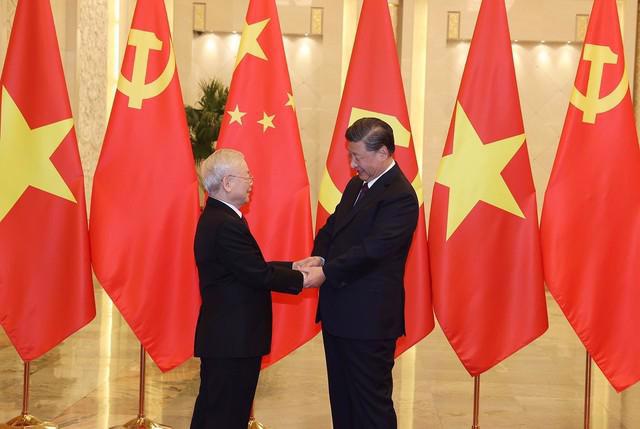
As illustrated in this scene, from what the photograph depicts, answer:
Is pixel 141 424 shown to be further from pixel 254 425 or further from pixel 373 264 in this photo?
pixel 373 264

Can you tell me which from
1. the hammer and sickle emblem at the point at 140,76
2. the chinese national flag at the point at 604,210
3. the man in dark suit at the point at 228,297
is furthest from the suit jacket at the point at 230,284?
the chinese national flag at the point at 604,210

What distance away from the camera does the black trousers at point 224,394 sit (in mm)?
3688

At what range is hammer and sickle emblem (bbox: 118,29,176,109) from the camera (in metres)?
→ 4.57

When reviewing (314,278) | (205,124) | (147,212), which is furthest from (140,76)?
(205,124)

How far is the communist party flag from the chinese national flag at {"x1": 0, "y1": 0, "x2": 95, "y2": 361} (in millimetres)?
147

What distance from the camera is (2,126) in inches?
176

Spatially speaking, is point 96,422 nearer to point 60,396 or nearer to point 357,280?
point 60,396

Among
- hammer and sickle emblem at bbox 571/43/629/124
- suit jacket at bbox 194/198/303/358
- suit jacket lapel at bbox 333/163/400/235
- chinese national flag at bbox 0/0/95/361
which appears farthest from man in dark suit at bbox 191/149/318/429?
hammer and sickle emblem at bbox 571/43/629/124

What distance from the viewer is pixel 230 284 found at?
3.68 metres

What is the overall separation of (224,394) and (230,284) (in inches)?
19.5

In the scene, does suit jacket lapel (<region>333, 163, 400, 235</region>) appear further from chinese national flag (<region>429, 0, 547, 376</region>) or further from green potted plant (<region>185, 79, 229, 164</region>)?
green potted plant (<region>185, 79, 229, 164</region>)

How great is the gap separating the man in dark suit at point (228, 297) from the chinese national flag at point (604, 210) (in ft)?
5.62

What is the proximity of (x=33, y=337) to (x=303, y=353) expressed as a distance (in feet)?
10.7

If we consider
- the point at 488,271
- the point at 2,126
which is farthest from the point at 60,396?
the point at 488,271
